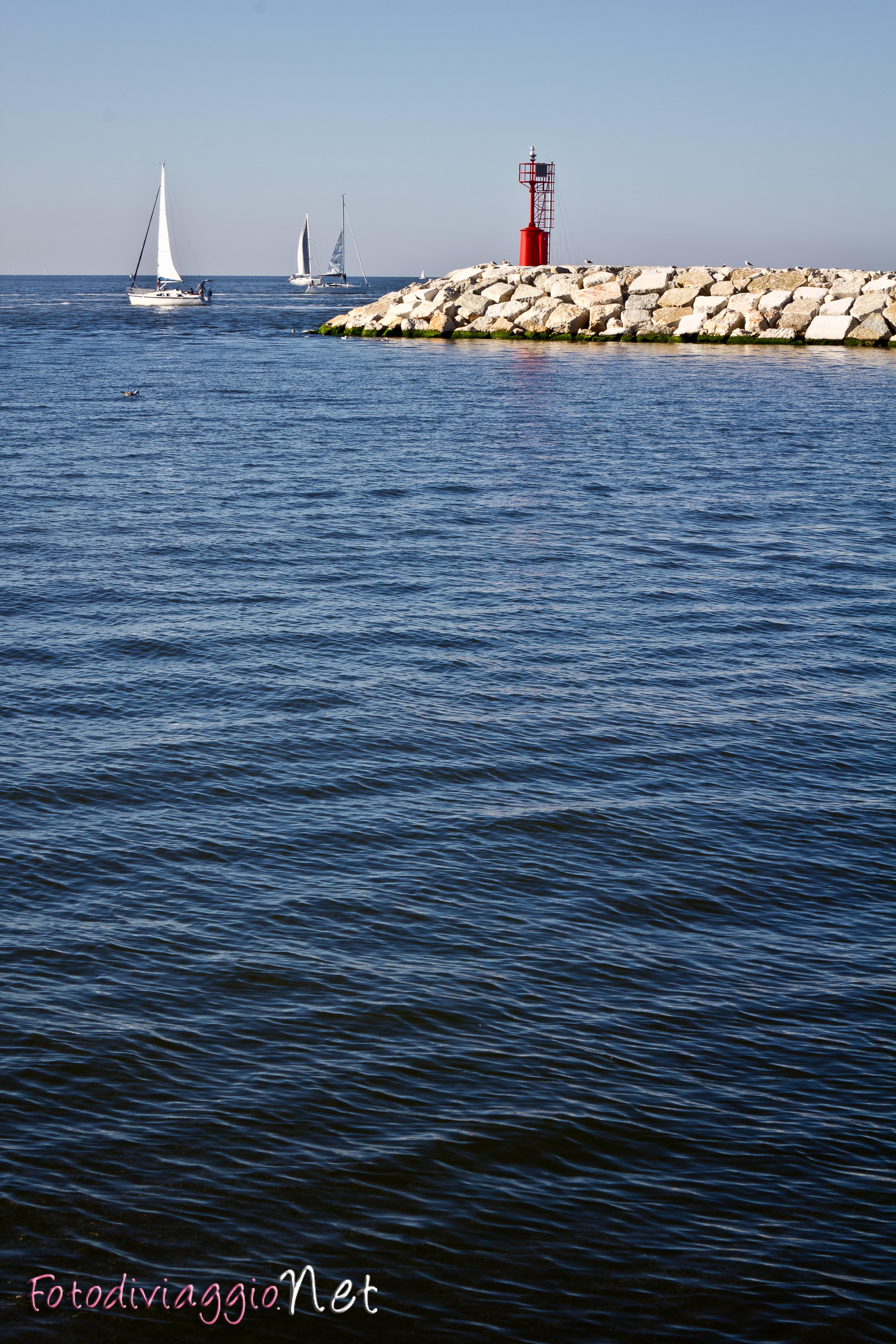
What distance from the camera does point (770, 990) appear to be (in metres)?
8.16

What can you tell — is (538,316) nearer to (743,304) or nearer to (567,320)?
(567,320)

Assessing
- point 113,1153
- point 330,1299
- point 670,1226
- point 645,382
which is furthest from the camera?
point 645,382

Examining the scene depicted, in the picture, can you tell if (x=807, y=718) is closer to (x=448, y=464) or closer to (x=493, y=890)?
(x=493, y=890)

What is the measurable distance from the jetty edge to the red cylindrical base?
2.77 feet

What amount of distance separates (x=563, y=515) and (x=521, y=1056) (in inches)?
697

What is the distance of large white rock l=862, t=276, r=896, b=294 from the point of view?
6962 cm

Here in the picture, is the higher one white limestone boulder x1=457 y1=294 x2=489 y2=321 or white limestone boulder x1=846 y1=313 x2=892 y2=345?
white limestone boulder x1=457 y1=294 x2=489 y2=321

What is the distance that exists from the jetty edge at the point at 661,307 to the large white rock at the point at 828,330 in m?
0.06

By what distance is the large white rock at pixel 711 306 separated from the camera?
72688 mm

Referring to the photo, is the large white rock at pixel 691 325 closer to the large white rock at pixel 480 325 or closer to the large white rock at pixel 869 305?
the large white rock at pixel 869 305

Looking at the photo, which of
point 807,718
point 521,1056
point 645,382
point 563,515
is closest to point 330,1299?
point 521,1056

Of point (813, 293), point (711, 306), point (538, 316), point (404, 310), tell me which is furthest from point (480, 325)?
point (813, 293)

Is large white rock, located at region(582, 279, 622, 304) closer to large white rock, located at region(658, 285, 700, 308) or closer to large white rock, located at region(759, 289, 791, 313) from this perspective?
large white rock, located at region(658, 285, 700, 308)

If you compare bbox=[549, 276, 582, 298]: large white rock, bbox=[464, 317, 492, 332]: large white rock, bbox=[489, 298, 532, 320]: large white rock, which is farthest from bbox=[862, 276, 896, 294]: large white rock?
bbox=[464, 317, 492, 332]: large white rock
